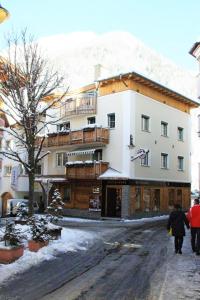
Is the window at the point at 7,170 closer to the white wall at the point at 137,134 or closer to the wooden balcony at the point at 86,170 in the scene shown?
the wooden balcony at the point at 86,170

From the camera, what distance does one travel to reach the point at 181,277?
9.42 m

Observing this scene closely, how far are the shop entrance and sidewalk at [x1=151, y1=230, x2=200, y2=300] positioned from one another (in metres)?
18.2

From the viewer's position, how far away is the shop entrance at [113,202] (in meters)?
31.4

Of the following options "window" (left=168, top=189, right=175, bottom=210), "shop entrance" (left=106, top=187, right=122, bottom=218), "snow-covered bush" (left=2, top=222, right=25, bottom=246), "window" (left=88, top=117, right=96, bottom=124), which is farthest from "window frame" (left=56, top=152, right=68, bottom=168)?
"snow-covered bush" (left=2, top=222, right=25, bottom=246)

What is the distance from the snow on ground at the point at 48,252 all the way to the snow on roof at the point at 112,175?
12.3 meters

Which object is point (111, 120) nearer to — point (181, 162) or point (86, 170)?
point (86, 170)

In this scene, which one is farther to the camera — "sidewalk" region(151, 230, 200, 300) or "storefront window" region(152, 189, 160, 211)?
"storefront window" region(152, 189, 160, 211)

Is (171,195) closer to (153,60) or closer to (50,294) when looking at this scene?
(50,294)

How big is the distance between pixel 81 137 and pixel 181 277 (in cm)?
2356

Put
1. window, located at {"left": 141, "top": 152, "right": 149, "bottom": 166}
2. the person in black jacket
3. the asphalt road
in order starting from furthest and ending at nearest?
window, located at {"left": 141, "top": 152, "right": 149, "bottom": 166}
the person in black jacket
the asphalt road

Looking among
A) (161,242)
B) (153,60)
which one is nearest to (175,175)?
(161,242)

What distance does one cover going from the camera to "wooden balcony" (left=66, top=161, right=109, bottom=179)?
30672mm

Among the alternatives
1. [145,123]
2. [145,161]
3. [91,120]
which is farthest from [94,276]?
[91,120]

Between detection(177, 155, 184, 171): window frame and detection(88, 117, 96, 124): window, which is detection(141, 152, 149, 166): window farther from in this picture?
detection(177, 155, 184, 171): window frame
